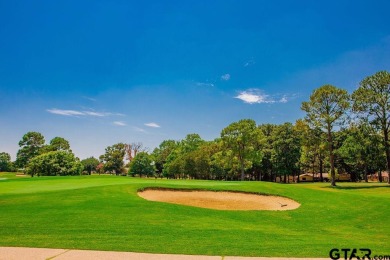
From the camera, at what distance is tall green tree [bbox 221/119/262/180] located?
69.3 meters

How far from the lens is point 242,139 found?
69062 millimetres

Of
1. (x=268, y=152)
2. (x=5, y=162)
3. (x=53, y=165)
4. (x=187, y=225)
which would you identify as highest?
(x=268, y=152)

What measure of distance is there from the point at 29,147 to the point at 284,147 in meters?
82.4

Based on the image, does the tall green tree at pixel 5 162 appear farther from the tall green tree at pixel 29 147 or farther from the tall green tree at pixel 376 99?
the tall green tree at pixel 376 99

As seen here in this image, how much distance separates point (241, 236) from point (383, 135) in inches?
1871

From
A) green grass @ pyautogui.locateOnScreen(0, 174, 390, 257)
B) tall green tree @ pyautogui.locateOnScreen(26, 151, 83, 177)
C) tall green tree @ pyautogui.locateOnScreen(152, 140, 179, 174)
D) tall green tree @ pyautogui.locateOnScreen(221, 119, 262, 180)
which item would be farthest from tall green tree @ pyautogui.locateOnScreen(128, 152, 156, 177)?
green grass @ pyautogui.locateOnScreen(0, 174, 390, 257)

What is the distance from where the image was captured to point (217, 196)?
24.5m

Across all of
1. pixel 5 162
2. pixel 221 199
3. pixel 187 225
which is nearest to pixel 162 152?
pixel 5 162

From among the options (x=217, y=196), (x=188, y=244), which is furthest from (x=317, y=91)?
(x=188, y=244)

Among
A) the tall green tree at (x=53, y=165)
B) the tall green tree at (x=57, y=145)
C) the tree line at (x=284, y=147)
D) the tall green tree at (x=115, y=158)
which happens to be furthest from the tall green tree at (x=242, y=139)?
the tall green tree at (x=115, y=158)

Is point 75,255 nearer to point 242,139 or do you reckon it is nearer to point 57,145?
point 242,139

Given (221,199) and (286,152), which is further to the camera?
(286,152)

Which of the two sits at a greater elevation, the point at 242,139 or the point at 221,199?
the point at 242,139

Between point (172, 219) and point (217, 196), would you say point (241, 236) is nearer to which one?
point (172, 219)
